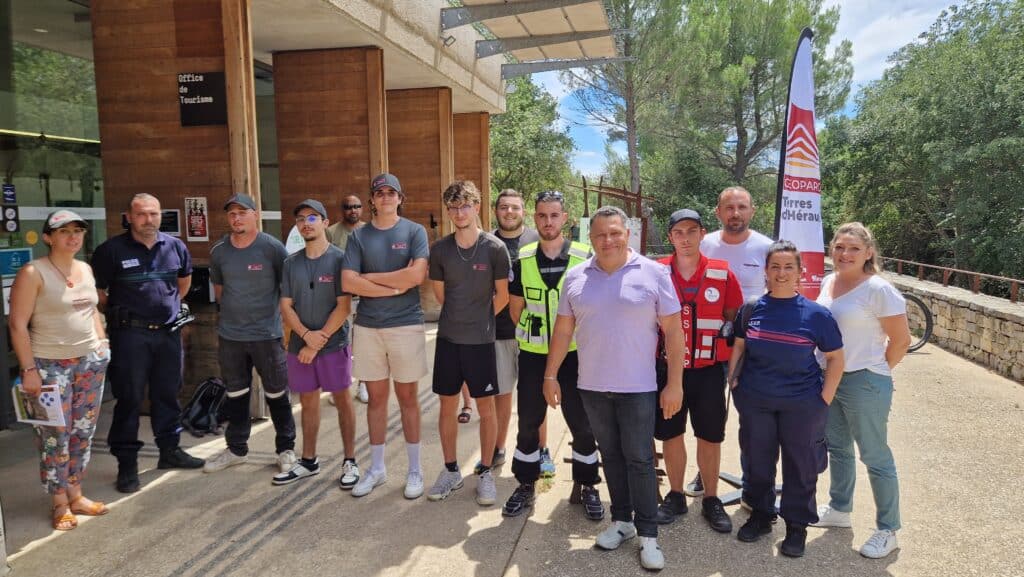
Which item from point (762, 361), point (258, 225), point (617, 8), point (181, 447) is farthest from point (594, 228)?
point (617, 8)

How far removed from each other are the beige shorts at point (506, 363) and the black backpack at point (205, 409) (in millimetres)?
2297

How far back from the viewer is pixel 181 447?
467 centimetres

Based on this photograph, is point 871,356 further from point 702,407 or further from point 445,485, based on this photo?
point 445,485

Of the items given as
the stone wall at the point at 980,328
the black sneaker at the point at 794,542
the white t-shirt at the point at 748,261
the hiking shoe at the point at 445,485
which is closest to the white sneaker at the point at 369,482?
the hiking shoe at the point at 445,485

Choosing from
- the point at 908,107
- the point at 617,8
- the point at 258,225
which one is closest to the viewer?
the point at 258,225

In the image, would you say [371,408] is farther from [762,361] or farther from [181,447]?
[762,361]

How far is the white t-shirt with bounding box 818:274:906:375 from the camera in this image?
124 inches

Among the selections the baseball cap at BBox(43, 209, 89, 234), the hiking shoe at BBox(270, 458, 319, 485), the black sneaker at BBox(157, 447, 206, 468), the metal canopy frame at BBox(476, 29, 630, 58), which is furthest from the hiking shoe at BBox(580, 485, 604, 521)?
the metal canopy frame at BBox(476, 29, 630, 58)

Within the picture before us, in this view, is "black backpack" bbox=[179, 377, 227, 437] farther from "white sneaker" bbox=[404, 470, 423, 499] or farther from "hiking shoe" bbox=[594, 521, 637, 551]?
"hiking shoe" bbox=[594, 521, 637, 551]

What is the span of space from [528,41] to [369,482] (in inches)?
316

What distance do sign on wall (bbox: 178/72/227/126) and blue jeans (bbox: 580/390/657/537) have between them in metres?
3.83

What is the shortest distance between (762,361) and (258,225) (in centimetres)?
337

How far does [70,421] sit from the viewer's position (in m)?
3.55

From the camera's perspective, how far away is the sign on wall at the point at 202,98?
5.14 m
